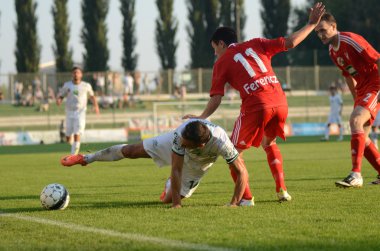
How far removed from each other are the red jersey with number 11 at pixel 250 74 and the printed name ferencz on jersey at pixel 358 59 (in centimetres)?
221

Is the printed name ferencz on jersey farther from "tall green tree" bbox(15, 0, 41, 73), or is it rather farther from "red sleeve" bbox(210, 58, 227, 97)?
"tall green tree" bbox(15, 0, 41, 73)

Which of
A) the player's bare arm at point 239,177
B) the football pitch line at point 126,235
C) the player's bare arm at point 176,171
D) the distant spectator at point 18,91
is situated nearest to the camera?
the football pitch line at point 126,235

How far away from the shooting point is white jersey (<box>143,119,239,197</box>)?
9.12 m

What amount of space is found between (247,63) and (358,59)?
272 centimetres

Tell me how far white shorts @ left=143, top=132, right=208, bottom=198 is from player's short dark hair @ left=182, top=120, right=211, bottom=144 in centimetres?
102

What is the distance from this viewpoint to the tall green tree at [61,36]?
2190 inches

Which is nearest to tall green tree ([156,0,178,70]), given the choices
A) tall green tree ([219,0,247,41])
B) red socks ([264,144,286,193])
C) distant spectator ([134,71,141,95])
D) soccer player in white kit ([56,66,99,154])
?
tall green tree ([219,0,247,41])

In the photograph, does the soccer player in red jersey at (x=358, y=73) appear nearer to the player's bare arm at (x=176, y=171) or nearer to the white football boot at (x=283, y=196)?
the white football boot at (x=283, y=196)

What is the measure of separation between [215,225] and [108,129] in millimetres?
33627

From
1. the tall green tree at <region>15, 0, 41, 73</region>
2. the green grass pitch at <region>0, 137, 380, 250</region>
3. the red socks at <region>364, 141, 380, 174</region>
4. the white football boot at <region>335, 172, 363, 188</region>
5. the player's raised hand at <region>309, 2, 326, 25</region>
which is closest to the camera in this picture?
the green grass pitch at <region>0, 137, 380, 250</region>

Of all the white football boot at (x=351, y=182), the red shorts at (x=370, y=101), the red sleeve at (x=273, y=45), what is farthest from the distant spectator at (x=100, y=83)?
the red sleeve at (x=273, y=45)

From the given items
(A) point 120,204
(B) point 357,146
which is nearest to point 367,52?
(B) point 357,146

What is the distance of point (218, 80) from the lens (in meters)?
9.91

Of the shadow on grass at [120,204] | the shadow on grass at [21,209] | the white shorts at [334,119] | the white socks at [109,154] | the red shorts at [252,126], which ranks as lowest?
the white shorts at [334,119]
